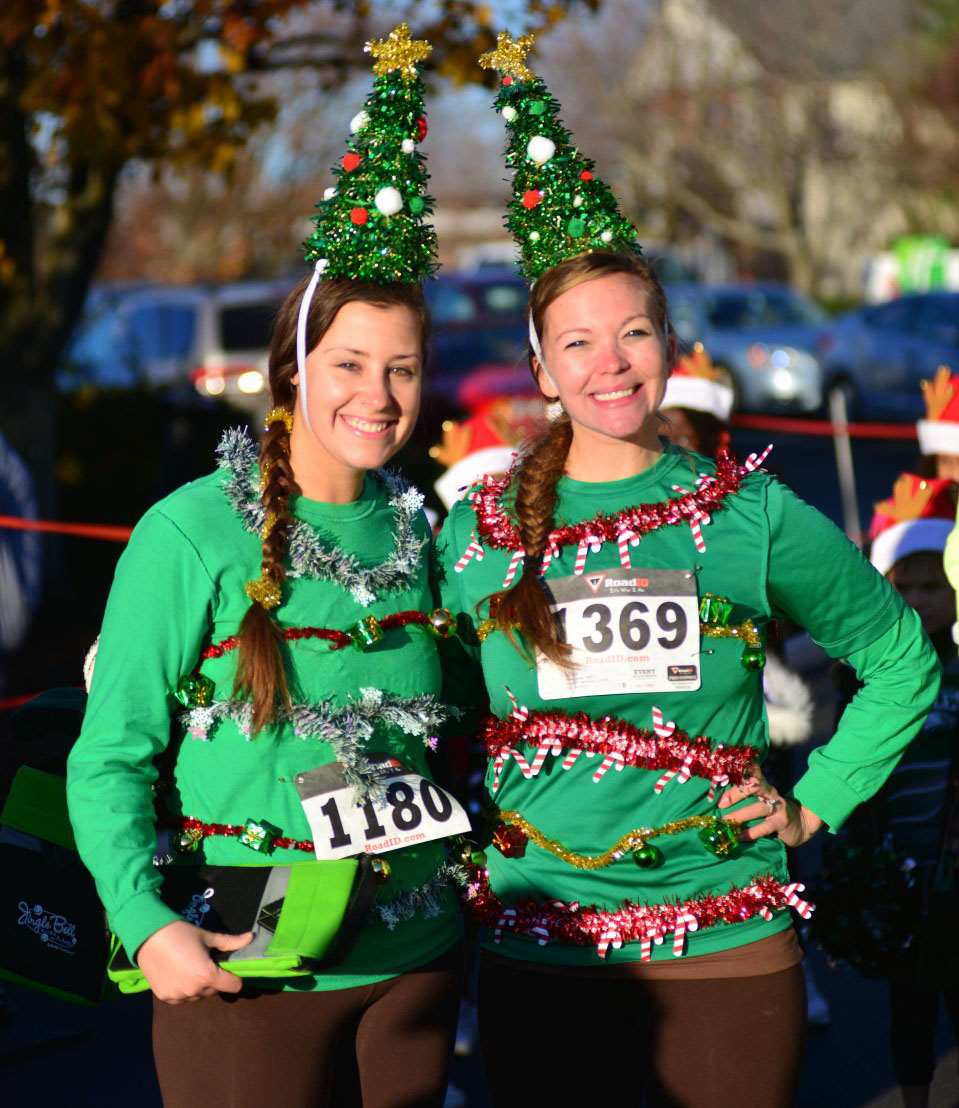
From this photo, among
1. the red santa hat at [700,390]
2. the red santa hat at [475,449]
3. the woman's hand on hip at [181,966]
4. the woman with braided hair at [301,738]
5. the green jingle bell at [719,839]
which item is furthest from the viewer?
the red santa hat at [475,449]

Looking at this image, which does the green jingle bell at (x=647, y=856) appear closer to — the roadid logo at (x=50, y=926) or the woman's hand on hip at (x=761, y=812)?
the woman's hand on hip at (x=761, y=812)

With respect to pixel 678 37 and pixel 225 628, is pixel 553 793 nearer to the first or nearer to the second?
pixel 225 628

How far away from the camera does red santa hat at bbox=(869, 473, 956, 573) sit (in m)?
4.34

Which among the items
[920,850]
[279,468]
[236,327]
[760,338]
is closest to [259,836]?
[279,468]

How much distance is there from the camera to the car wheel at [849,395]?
66.5 feet

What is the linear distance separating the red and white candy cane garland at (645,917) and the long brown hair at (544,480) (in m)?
0.42

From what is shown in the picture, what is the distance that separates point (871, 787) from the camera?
2805mm

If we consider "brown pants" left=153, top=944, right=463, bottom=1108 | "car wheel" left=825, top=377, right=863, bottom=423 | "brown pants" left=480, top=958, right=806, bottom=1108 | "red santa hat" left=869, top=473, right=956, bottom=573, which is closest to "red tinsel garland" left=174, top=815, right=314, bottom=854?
"brown pants" left=153, top=944, right=463, bottom=1108

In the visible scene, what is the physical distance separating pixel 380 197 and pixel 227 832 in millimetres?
1083

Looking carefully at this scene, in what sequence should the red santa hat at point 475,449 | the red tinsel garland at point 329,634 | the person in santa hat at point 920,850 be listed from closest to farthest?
the red tinsel garland at point 329,634, the person in santa hat at point 920,850, the red santa hat at point 475,449

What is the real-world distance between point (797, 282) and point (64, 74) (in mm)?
32246

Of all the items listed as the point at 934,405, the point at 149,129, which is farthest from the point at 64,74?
the point at 934,405

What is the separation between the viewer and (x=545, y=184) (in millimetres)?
2863

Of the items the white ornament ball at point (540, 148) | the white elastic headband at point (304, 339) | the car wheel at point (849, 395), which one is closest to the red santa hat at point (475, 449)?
the white ornament ball at point (540, 148)
